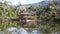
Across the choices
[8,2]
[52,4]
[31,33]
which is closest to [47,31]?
[31,33]

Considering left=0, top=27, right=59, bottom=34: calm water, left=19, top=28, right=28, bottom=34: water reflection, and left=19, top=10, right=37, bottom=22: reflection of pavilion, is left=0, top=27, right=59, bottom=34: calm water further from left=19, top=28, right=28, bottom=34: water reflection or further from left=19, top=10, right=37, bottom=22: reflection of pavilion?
left=19, top=10, right=37, bottom=22: reflection of pavilion

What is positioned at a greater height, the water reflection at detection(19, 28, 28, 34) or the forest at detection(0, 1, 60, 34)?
the forest at detection(0, 1, 60, 34)

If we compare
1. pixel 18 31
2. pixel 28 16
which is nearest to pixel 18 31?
pixel 18 31

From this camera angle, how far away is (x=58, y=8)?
2.10m

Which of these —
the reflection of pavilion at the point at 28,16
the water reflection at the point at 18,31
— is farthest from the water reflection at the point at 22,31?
the reflection of pavilion at the point at 28,16

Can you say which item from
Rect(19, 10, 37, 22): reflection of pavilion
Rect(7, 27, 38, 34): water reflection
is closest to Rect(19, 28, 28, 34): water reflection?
Rect(7, 27, 38, 34): water reflection

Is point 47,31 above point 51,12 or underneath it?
underneath

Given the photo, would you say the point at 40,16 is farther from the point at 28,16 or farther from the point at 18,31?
the point at 18,31

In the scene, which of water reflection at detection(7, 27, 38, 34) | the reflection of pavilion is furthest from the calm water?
the reflection of pavilion

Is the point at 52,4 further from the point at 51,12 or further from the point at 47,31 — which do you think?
the point at 47,31

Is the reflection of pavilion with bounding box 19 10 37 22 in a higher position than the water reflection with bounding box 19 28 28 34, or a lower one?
higher

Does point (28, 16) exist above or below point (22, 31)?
above

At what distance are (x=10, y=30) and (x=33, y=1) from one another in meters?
0.42

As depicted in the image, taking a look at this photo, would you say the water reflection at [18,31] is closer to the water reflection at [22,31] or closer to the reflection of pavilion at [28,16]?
the water reflection at [22,31]
